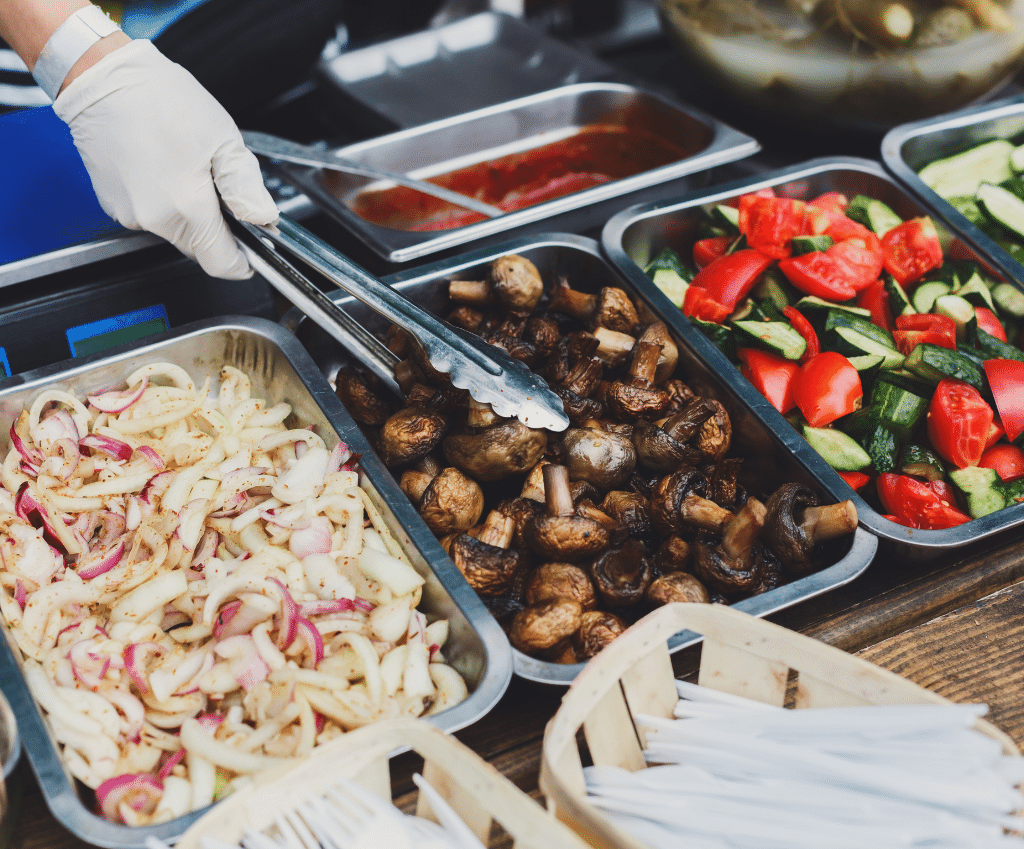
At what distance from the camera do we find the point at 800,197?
106 inches

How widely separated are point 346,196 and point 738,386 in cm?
146

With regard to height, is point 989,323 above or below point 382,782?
below

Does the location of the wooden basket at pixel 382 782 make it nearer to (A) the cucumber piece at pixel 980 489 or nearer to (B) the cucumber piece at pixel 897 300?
(A) the cucumber piece at pixel 980 489

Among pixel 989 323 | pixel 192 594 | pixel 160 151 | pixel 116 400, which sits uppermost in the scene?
pixel 160 151

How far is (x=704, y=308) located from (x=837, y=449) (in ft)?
1.79

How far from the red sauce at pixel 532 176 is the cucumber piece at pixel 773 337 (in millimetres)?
859

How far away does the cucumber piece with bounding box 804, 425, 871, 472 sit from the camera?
1.92 m

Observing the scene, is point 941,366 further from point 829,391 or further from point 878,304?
point 878,304

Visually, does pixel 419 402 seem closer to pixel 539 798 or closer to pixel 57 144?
pixel 539 798

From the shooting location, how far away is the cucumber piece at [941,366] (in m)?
1.97

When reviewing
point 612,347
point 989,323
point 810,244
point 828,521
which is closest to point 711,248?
point 810,244

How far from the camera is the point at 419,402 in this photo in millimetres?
1854

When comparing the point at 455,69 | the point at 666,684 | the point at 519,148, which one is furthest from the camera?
the point at 455,69

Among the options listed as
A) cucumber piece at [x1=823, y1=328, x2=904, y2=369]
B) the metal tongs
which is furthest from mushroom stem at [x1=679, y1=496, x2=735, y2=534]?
cucumber piece at [x1=823, y1=328, x2=904, y2=369]
